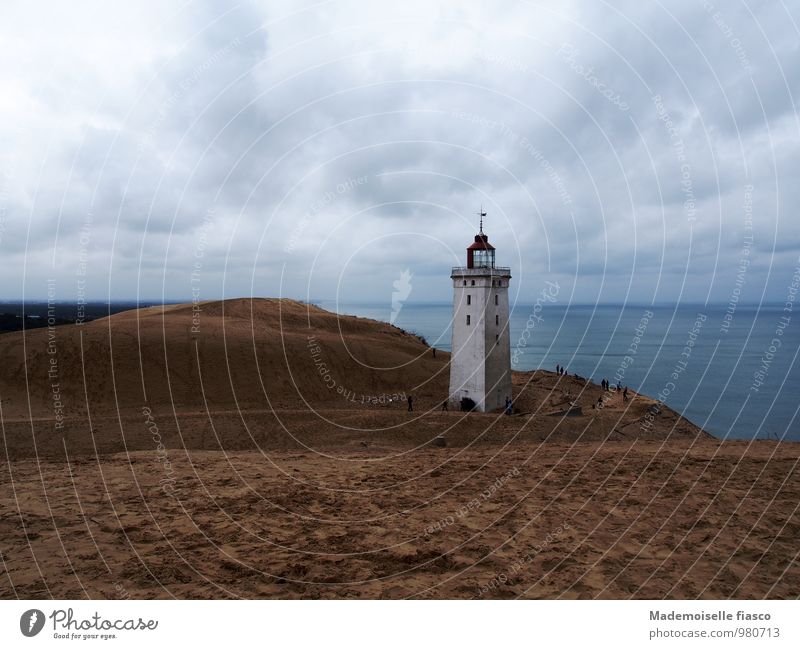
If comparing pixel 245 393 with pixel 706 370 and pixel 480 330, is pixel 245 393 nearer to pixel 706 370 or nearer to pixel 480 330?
pixel 480 330

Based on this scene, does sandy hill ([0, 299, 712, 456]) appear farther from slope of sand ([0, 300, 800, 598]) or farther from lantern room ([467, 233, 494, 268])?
lantern room ([467, 233, 494, 268])

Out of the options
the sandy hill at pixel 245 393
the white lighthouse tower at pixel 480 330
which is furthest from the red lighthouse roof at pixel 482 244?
the sandy hill at pixel 245 393

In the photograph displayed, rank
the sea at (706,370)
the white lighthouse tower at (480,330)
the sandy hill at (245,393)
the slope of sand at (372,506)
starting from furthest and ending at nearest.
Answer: the sea at (706,370)
the white lighthouse tower at (480,330)
the sandy hill at (245,393)
the slope of sand at (372,506)

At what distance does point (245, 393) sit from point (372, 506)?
2207 centimetres

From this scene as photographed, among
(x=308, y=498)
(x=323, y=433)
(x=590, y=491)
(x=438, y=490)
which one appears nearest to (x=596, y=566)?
(x=590, y=491)

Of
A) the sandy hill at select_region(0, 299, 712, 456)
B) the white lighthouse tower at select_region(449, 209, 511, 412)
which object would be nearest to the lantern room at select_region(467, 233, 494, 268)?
the white lighthouse tower at select_region(449, 209, 511, 412)

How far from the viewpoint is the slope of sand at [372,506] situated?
9945 mm

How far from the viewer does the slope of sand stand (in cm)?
995

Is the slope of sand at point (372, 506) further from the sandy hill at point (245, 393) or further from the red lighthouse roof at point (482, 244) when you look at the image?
the red lighthouse roof at point (482, 244)

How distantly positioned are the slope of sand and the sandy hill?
9.2 inches

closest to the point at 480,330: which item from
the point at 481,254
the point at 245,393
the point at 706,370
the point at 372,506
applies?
the point at 481,254

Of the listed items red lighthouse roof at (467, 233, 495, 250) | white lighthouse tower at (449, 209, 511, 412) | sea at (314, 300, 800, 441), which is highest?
red lighthouse roof at (467, 233, 495, 250)

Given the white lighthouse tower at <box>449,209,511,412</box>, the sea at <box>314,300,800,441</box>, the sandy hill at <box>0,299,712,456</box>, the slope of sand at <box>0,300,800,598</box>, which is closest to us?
the slope of sand at <box>0,300,800,598</box>

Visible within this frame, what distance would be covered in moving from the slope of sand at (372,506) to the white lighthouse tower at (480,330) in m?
4.58
